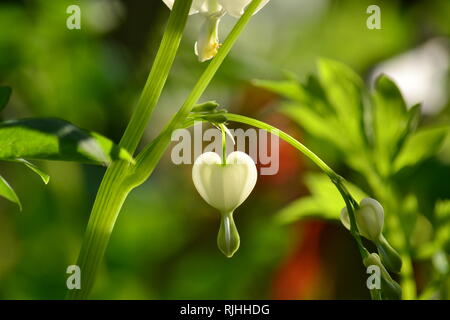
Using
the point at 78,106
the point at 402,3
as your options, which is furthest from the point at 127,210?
the point at 402,3

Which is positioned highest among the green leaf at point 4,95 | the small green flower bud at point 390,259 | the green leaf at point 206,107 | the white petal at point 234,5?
the white petal at point 234,5

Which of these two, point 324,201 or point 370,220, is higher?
point 324,201

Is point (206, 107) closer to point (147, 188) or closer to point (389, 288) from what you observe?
point (389, 288)

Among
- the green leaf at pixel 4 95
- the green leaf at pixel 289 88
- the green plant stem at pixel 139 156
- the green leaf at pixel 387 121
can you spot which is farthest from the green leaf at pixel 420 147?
the green leaf at pixel 4 95

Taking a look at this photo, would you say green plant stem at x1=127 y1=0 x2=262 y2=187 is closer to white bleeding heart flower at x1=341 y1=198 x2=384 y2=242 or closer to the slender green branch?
the slender green branch

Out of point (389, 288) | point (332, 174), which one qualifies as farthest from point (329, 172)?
point (389, 288)

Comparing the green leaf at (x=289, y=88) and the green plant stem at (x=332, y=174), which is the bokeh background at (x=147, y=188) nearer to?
the green leaf at (x=289, y=88)
